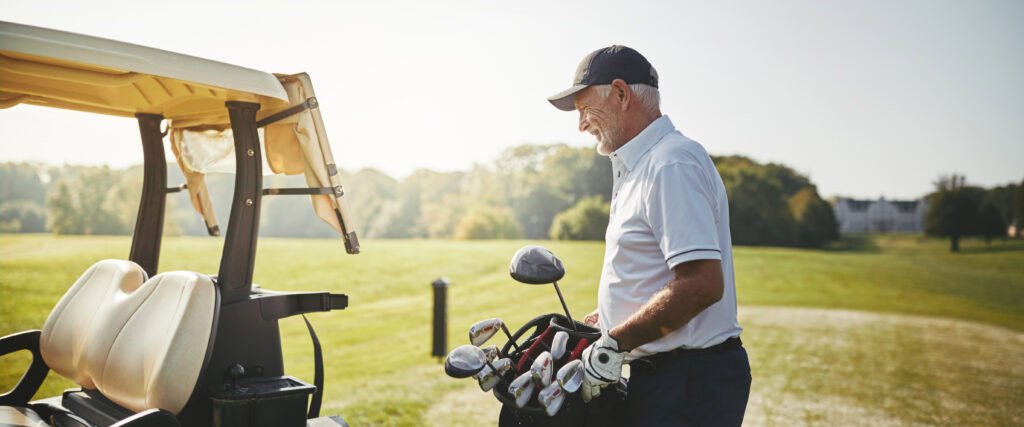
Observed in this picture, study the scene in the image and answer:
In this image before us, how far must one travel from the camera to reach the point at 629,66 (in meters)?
1.95

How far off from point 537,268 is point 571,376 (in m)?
0.40

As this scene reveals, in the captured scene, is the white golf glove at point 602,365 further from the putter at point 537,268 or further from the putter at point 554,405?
the putter at point 537,268

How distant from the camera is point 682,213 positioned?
5.58 ft

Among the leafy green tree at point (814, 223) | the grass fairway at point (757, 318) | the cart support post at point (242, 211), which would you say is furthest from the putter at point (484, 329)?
the leafy green tree at point (814, 223)

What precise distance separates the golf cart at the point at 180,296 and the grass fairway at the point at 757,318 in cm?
323

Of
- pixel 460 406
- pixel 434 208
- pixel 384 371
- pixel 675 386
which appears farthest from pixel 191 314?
pixel 434 208

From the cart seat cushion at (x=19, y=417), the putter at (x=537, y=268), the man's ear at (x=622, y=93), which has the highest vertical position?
the man's ear at (x=622, y=93)

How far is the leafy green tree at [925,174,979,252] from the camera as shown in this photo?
109ft

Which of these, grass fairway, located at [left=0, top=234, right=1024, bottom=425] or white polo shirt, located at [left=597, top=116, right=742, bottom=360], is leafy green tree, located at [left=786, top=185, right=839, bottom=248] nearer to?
grass fairway, located at [left=0, top=234, right=1024, bottom=425]

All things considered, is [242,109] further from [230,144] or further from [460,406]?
[460,406]

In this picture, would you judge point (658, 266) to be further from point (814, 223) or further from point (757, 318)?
point (814, 223)

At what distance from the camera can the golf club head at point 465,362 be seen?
1789mm

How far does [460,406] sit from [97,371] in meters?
4.31

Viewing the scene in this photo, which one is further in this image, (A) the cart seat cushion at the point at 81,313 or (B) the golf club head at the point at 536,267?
(A) the cart seat cushion at the point at 81,313
